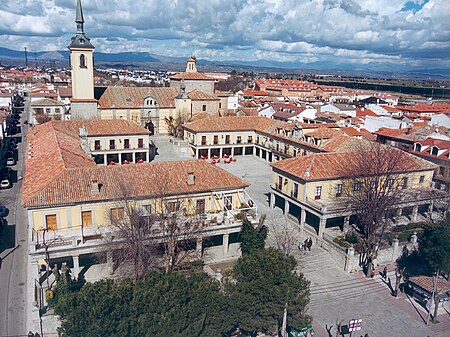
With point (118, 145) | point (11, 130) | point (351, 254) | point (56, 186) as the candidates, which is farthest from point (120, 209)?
point (11, 130)

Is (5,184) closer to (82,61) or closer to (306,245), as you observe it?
→ (82,61)

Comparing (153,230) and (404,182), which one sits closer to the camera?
(153,230)

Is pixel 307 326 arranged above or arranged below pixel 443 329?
above

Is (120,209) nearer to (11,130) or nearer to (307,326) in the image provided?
(307,326)

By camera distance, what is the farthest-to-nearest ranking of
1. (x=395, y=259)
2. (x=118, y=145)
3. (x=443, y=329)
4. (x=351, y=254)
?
(x=118, y=145) < (x=395, y=259) < (x=351, y=254) < (x=443, y=329)

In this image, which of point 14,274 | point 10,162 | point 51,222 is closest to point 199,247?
point 51,222

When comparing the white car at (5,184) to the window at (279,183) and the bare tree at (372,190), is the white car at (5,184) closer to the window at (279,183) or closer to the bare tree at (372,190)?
the window at (279,183)
